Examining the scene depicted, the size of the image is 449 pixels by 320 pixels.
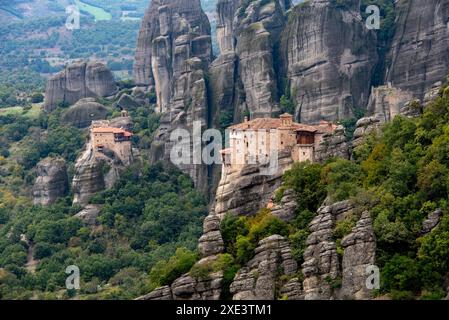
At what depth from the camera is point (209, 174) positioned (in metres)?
89.9

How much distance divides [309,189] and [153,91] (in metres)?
49.7

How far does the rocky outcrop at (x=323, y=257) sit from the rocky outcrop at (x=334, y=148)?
29.4ft

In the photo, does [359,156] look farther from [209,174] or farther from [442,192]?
[209,174]

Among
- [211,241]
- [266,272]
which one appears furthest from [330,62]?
[266,272]

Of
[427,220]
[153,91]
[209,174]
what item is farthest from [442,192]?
[153,91]

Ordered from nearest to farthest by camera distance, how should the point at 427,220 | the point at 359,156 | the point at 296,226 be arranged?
the point at 427,220
the point at 296,226
the point at 359,156

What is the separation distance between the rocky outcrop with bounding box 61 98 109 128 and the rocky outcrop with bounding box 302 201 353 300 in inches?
1915

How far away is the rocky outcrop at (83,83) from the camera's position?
355ft

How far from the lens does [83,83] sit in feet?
356

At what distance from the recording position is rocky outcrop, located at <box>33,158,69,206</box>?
92000mm

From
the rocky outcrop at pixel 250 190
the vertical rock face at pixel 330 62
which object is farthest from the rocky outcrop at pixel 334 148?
the vertical rock face at pixel 330 62

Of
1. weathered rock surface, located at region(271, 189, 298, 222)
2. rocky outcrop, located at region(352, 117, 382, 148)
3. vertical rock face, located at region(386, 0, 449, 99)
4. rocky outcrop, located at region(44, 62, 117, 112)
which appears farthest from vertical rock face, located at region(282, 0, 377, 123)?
weathered rock surface, located at region(271, 189, 298, 222)

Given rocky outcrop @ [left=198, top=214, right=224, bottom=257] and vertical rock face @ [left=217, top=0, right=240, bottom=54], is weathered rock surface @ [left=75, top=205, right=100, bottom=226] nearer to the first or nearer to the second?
vertical rock face @ [left=217, top=0, right=240, bottom=54]

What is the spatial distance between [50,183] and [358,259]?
4322cm
